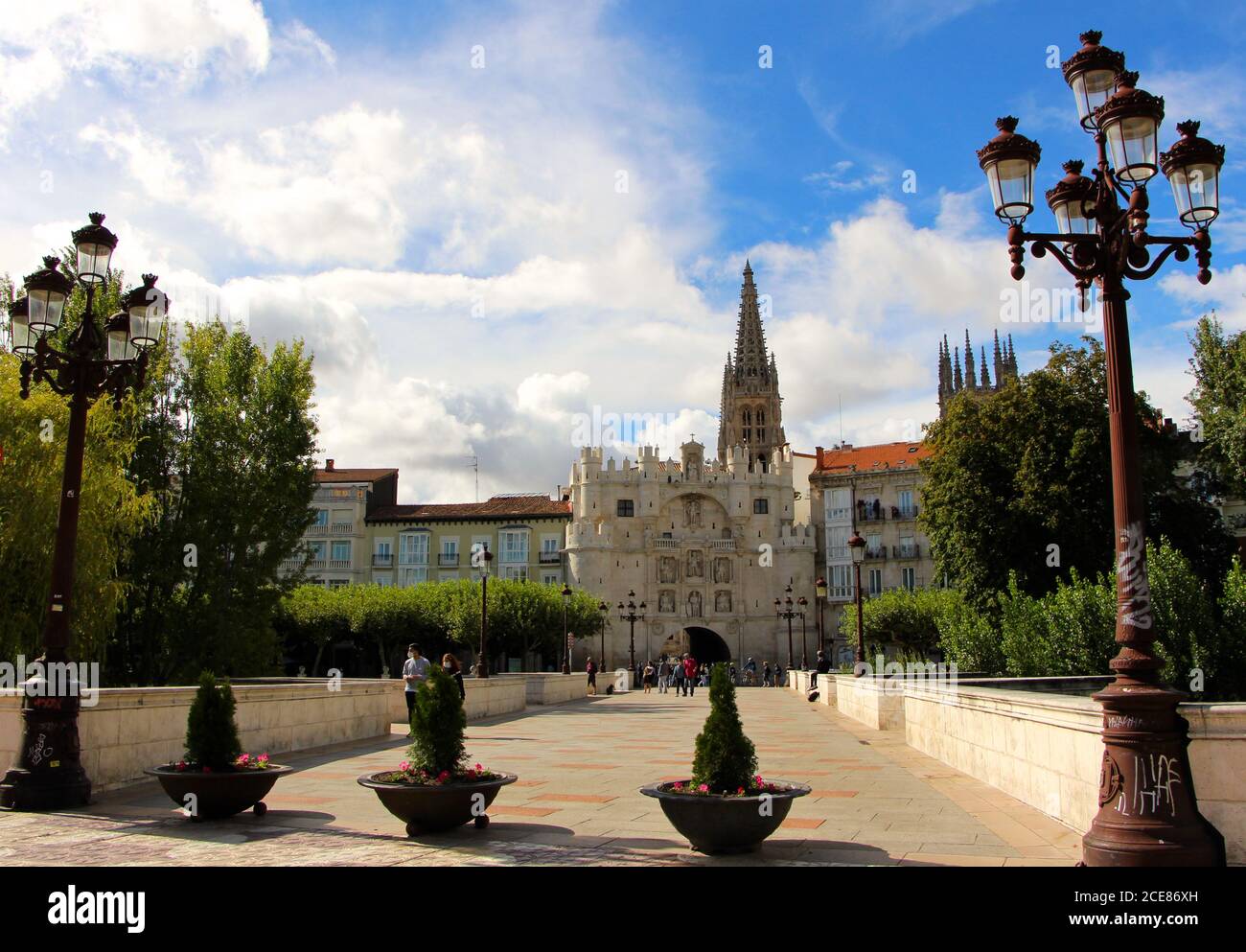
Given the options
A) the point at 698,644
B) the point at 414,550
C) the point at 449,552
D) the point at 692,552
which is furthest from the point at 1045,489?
the point at 414,550

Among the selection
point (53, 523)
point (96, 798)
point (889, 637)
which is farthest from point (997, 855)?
point (889, 637)

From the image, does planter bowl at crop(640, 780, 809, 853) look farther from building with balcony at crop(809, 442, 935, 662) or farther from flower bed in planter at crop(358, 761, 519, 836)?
building with balcony at crop(809, 442, 935, 662)

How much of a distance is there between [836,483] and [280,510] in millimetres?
49579

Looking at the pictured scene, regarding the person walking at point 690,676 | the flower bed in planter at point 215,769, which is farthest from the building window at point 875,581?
the flower bed in planter at point 215,769

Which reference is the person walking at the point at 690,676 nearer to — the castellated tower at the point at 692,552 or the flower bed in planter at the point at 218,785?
the castellated tower at the point at 692,552

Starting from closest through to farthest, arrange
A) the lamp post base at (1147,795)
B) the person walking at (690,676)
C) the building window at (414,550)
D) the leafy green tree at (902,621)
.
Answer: the lamp post base at (1147,795) → the person walking at (690,676) → the leafy green tree at (902,621) → the building window at (414,550)

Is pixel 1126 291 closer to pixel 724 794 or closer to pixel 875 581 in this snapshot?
pixel 724 794

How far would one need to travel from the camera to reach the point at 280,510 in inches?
1091

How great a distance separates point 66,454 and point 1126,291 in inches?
400

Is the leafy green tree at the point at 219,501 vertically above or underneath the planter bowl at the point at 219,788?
above

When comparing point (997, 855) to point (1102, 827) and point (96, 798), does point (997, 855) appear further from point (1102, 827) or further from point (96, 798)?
point (96, 798)

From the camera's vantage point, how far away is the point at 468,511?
69.6 m

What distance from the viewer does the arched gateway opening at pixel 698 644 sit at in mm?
69312

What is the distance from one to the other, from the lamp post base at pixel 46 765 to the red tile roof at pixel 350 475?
6354cm
